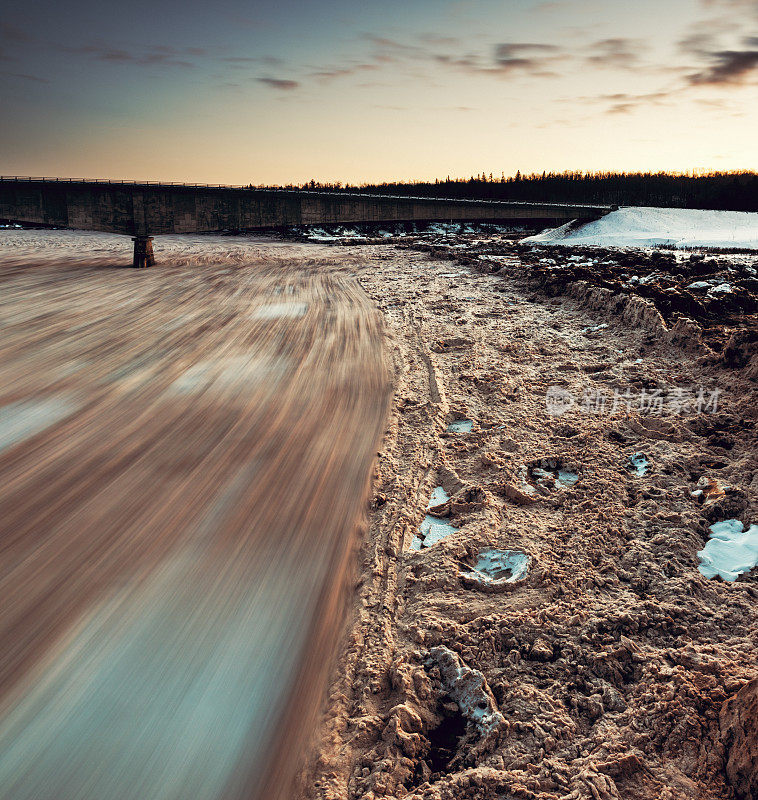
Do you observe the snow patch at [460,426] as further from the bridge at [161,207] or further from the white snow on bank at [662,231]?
the bridge at [161,207]

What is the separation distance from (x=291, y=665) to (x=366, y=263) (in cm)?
1799

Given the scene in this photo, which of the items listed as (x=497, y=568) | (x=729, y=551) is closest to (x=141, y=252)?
(x=497, y=568)

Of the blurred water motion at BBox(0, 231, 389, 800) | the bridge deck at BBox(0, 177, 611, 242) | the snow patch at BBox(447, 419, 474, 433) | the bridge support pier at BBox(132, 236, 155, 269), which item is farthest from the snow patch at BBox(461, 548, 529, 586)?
the bridge deck at BBox(0, 177, 611, 242)

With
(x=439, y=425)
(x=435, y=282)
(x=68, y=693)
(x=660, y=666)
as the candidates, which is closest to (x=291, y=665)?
(x=68, y=693)

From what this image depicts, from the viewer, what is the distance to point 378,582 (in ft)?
8.95

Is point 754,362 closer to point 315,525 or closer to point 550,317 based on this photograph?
point 550,317

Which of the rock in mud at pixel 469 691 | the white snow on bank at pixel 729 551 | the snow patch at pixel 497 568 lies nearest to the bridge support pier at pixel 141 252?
the snow patch at pixel 497 568

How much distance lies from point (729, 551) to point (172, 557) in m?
3.33

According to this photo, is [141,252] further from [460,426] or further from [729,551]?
[729,551]

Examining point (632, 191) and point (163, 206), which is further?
point (632, 191)

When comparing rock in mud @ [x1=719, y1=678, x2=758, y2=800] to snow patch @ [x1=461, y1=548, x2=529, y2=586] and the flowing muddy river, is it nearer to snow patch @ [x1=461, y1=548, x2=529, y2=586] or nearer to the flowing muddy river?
the flowing muddy river

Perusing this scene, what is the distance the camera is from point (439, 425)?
471 centimetres

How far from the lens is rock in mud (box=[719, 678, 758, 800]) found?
1536 mm

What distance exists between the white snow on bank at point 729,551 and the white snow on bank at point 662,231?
892 inches
